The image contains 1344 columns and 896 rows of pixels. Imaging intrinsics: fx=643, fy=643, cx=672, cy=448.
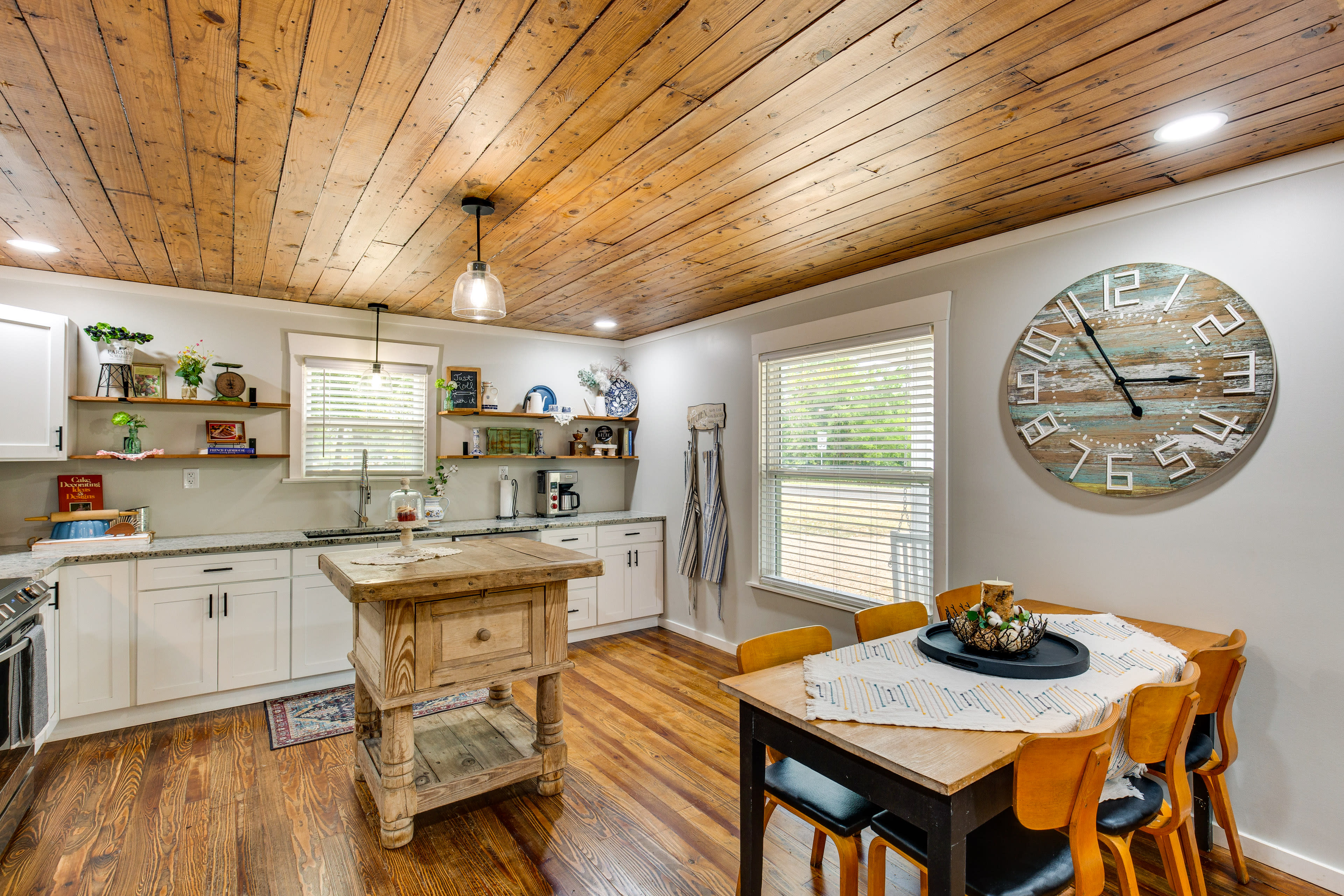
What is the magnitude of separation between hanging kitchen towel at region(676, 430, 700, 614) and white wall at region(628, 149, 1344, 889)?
1.96m

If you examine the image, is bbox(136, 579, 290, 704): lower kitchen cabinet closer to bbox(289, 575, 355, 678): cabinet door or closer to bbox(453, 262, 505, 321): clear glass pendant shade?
bbox(289, 575, 355, 678): cabinet door

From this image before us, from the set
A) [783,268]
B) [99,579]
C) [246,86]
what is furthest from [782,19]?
[99,579]

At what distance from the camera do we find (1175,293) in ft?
7.84

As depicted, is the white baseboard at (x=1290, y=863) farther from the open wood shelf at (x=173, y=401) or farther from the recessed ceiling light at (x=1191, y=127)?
the open wood shelf at (x=173, y=401)

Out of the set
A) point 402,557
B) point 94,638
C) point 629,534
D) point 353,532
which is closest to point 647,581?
point 629,534

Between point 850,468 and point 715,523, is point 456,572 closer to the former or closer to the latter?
point 850,468

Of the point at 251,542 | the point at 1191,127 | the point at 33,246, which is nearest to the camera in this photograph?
the point at 1191,127

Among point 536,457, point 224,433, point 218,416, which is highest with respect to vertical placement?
point 218,416

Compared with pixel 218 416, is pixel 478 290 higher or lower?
higher

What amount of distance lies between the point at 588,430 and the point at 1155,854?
14.1ft

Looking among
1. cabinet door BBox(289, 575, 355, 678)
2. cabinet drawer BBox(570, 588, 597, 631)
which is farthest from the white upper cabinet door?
cabinet drawer BBox(570, 588, 597, 631)

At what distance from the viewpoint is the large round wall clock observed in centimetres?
226

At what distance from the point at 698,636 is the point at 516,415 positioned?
2.15 meters

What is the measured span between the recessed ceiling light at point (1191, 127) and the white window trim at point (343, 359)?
4.28m
